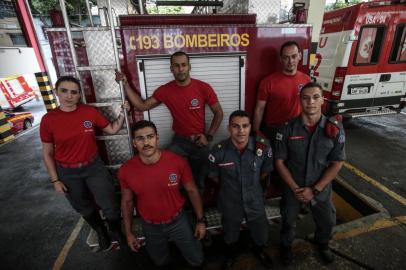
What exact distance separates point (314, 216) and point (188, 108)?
6.96ft

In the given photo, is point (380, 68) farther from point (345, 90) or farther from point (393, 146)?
point (393, 146)

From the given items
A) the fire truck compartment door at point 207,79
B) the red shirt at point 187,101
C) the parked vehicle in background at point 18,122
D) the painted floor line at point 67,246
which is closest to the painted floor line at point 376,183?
the fire truck compartment door at point 207,79

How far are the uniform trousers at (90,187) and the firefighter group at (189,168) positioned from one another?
12 mm

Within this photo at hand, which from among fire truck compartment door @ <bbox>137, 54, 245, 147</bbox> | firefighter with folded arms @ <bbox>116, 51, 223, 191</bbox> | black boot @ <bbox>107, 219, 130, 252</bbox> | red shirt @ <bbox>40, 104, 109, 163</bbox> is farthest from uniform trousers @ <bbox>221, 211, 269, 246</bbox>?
red shirt @ <bbox>40, 104, 109, 163</bbox>

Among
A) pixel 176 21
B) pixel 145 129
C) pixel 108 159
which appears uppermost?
pixel 176 21

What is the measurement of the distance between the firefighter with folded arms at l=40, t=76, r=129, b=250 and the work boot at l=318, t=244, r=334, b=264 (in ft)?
8.97

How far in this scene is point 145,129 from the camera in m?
2.43

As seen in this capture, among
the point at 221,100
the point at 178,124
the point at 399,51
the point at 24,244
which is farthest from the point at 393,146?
the point at 24,244

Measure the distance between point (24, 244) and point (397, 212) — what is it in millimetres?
6084

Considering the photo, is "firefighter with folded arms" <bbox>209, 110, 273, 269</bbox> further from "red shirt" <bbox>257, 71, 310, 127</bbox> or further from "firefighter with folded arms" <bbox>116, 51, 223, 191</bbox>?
"red shirt" <bbox>257, 71, 310, 127</bbox>

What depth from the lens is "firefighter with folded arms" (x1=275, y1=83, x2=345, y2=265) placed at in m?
2.68

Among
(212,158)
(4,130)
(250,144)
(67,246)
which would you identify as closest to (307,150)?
(250,144)

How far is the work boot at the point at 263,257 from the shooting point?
308 centimetres

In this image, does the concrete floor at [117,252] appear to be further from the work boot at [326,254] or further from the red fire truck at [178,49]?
the red fire truck at [178,49]
